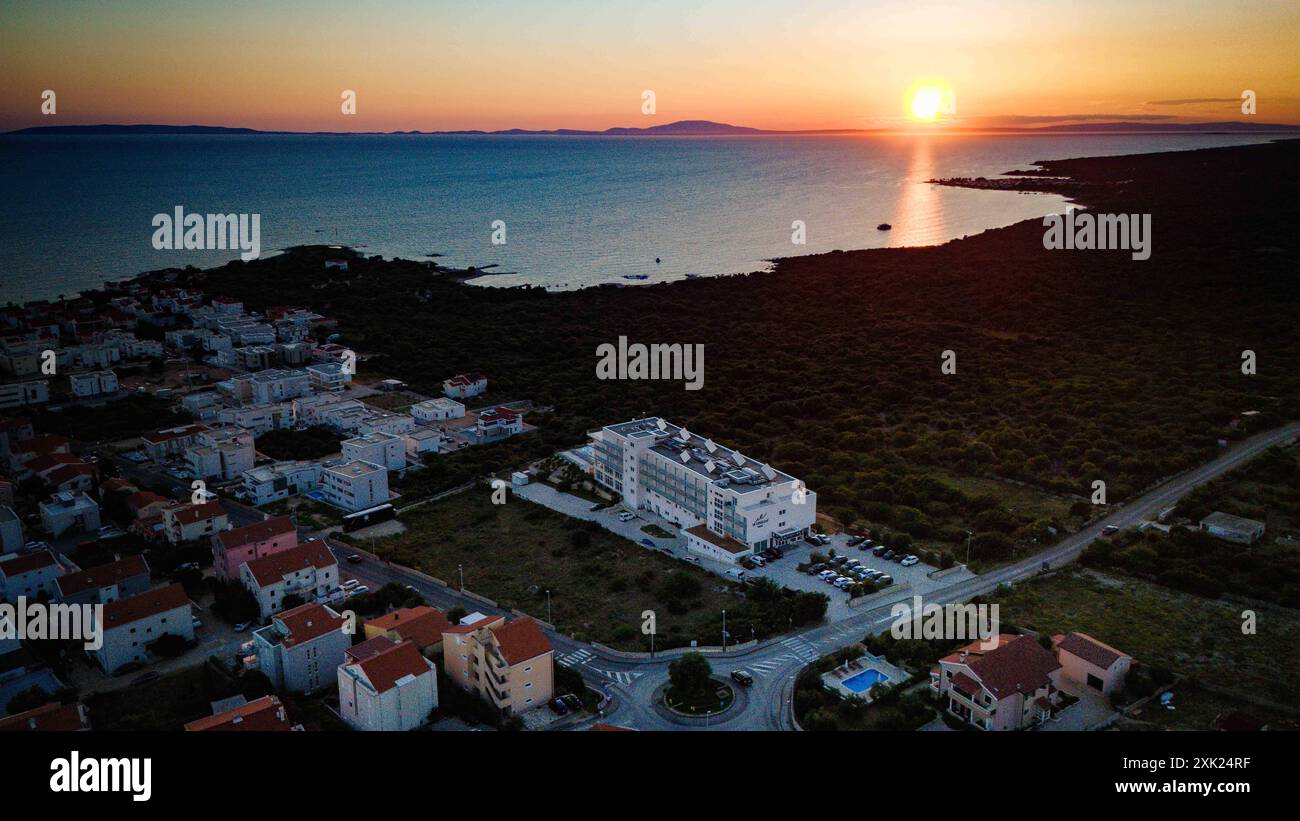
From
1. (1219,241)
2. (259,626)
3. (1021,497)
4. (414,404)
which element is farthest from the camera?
(1219,241)

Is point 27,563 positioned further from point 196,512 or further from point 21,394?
point 21,394

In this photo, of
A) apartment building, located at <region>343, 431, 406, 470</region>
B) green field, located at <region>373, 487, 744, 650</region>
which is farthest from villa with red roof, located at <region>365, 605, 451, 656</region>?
apartment building, located at <region>343, 431, 406, 470</region>

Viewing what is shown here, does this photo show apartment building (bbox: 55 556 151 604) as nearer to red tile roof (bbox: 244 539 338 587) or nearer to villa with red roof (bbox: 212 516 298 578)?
villa with red roof (bbox: 212 516 298 578)

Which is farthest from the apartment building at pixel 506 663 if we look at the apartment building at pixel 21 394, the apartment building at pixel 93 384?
the apartment building at pixel 21 394

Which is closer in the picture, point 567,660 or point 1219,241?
point 567,660

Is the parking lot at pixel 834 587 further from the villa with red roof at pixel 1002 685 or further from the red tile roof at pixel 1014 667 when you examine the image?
the red tile roof at pixel 1014 667

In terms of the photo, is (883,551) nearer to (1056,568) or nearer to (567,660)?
(1056,568)
